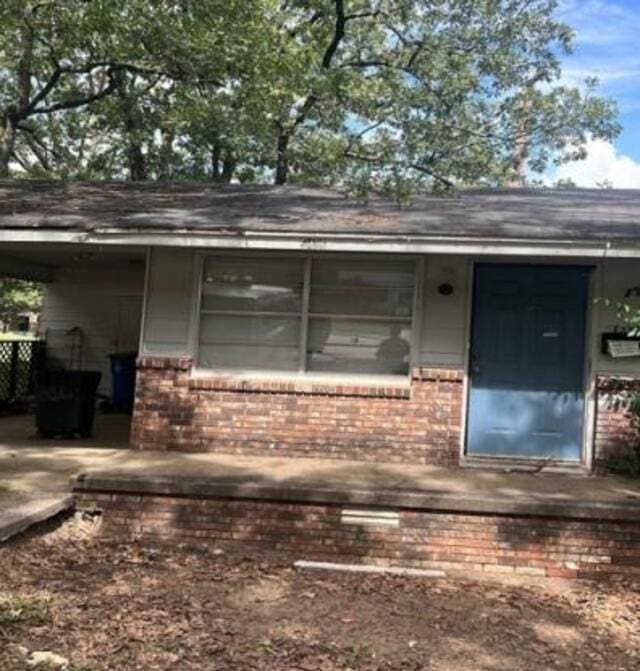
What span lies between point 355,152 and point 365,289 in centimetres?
937

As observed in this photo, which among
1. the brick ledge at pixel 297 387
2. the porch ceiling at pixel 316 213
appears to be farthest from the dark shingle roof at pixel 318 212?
the brick ledge at pixel 297 387

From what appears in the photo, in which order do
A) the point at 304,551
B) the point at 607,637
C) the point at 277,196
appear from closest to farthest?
the point at 607,637, the point at 304,551, the point at 277,196

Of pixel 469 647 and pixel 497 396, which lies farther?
pixel 497 396

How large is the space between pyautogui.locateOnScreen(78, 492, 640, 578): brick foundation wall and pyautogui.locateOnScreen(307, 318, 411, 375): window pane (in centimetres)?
223

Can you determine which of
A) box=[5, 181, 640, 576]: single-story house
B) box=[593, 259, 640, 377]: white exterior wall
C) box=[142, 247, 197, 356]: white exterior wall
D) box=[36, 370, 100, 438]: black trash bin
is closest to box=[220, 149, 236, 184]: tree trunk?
box=[36, 370, 100, 438]: black trash bin

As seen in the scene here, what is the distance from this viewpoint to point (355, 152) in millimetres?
17484

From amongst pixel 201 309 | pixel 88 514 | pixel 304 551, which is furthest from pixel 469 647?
pixel 201 309

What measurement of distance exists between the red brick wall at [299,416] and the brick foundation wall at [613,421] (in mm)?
1384

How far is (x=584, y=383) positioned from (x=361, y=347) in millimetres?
2274

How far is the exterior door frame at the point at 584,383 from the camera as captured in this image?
27.6 ft

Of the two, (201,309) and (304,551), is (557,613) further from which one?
(201,309)

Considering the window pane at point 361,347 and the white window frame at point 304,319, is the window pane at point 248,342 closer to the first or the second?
the white window frame at point 304,319

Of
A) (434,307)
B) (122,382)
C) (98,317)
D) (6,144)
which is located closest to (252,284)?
(434,307)

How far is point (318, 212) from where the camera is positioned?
9281mm
